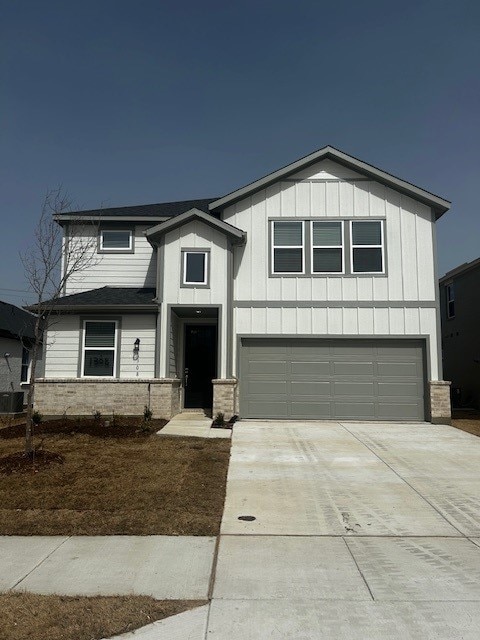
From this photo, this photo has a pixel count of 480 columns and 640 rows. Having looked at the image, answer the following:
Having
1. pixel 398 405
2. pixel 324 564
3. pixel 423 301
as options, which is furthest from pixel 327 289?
pixel 324 564

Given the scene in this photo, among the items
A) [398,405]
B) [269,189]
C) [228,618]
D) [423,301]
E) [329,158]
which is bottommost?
[228,618]

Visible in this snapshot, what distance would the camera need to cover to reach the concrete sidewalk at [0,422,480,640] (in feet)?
12.5

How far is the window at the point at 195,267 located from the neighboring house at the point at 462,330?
1109 cm

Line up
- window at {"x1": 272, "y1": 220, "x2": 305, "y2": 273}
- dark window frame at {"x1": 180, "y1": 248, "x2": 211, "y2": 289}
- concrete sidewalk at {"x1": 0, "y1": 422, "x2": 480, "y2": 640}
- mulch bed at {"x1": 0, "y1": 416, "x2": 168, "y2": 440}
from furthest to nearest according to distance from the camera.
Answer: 1. window at {"x1": 272, "y1": 220, "x2": 305, "y2": 273}
2. dark window frame at {"x1": 180, "y1": 248, "x2": 211, "y2": 289}
3. mulch bed at {"x1": 0, "y1": 416, "x2": 168, "y2": 440}
4. concrete sidewalk at {"x1": 0, "y1": 422, "x2": 480, "y2": 640}

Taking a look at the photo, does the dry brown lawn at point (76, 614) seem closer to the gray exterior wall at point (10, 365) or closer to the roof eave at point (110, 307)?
the roof eave at point (110, 307)

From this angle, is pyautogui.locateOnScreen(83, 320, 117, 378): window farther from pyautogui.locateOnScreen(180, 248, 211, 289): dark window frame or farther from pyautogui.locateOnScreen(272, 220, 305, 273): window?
A: pyautogui.locateOnScreen(272, 220, 305, 273): window

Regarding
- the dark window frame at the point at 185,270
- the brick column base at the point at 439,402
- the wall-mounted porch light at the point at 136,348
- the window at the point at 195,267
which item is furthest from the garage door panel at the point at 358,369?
the wall-mounted porch light at the point at 136,348

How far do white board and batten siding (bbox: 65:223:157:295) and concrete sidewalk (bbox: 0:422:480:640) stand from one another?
9.29 m

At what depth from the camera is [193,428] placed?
1277 cm

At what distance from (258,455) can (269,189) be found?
8.57 metres

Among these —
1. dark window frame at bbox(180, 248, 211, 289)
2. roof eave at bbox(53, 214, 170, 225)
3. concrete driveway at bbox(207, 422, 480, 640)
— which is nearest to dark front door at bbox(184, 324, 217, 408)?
dark window frame at bbox(180, 248, 211, 289)

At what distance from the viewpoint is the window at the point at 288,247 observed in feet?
49.9

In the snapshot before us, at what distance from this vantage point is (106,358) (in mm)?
14672

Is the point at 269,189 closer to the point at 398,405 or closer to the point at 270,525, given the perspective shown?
the point at 398,405
